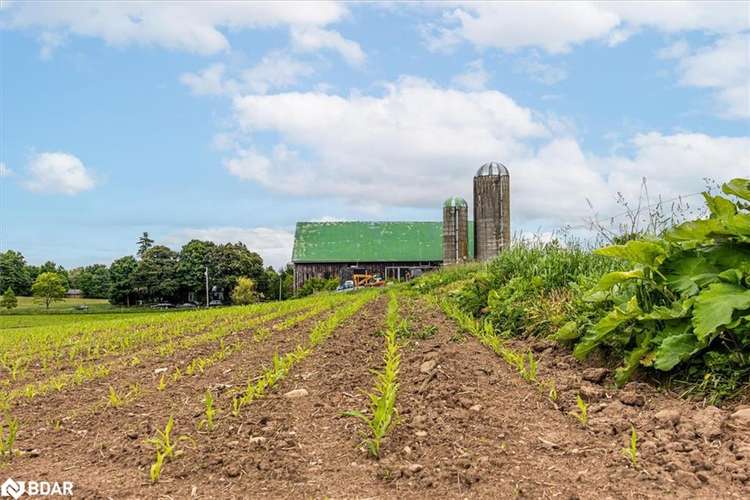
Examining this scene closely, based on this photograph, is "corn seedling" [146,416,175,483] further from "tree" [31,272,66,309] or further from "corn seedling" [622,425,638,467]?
"tree" [31,272,66,309]

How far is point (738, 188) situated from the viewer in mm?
3957

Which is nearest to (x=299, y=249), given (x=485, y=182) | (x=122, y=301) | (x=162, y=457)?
(x=485, y=182)

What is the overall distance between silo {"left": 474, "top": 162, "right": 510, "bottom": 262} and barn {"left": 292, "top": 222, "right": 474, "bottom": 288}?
16.0 meters

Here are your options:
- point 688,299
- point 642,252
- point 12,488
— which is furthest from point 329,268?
point 12,488

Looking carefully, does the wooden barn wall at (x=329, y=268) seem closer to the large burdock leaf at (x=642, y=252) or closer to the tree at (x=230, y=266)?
the tree at (x=230, y=266)

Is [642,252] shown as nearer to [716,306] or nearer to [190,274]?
[716,306]

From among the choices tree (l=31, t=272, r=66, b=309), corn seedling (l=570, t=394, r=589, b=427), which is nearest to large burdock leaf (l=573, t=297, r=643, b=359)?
corn seedling (l=570, t=394, r=589, b=427)

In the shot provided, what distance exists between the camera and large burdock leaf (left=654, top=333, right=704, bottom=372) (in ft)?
11.7

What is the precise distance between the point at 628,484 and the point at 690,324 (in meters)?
1.73

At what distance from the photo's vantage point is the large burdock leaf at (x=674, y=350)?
11.7 feet

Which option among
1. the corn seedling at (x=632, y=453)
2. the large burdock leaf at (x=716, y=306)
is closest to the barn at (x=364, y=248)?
the large burdock leaf at (x=716, y=306)

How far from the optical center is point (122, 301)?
55531mm

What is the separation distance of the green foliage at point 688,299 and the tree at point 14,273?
7195 centimetres

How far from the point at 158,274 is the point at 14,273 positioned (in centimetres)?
2797
